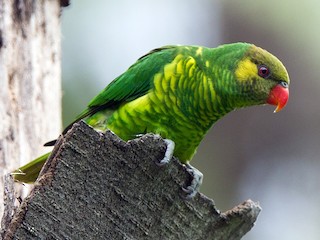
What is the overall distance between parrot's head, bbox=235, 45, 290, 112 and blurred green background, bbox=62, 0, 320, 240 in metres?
2.91

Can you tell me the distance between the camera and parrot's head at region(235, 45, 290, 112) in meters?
3.12

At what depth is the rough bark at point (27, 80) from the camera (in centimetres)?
293

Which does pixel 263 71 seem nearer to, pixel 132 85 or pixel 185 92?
pixel 185 92

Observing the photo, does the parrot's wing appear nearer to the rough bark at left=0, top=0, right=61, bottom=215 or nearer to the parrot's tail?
the rough bark at left=0, top=0, right=61, bottom=215

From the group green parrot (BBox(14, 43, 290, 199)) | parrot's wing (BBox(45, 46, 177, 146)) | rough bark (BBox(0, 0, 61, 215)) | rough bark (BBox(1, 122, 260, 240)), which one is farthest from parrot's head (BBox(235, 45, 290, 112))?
rough bark (BBox(1, 122, 260, 240))

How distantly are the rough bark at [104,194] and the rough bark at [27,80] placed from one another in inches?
33.5

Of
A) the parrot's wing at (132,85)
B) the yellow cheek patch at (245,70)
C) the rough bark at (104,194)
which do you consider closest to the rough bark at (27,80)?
the parrot's wing at (132,85)

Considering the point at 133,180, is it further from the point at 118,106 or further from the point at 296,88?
the point at 296,88

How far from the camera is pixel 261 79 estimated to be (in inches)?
124

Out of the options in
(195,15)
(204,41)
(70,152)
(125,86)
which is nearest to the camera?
(70,152)

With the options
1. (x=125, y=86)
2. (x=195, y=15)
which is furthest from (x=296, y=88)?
(x=125, y=86)

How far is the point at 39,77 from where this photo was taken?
3191 millimetres

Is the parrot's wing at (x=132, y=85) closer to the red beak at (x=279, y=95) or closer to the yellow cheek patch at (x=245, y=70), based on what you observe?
the yellow cheek patch at (x=245, y=70)

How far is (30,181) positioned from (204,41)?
13.1 ft
